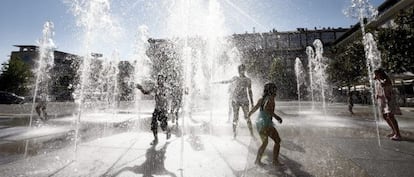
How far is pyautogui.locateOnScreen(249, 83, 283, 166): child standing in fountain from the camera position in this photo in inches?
148

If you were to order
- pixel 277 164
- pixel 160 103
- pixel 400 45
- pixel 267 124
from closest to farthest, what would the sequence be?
pixel 277 164, pixel 267 124, pixel 160 103, pixel 400 45

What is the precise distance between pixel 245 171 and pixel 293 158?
1.08 metres

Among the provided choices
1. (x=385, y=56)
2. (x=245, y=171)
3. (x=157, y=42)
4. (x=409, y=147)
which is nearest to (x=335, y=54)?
(x=385, y=56)

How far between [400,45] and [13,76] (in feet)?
166

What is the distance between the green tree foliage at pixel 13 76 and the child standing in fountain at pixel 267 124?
159 ft

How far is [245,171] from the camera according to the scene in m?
3.46

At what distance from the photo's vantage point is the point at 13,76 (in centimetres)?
4038

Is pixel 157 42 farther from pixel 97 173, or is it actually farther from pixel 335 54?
pixel 97 173

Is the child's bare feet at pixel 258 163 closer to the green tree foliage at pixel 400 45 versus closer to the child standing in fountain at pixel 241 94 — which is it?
the child standing in fountain at pixel 241 94

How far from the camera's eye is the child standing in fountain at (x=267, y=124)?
3750 millimetres

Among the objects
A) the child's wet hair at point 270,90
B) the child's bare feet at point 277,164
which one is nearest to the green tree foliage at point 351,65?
the child's wet hair at point 270,90

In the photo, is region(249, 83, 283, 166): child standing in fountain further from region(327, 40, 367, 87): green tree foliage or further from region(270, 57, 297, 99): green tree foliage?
region(270, 57, 297, 99): green tree foliage

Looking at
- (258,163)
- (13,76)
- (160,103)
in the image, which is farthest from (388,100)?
(13,76)

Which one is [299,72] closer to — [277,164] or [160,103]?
[160,103]
